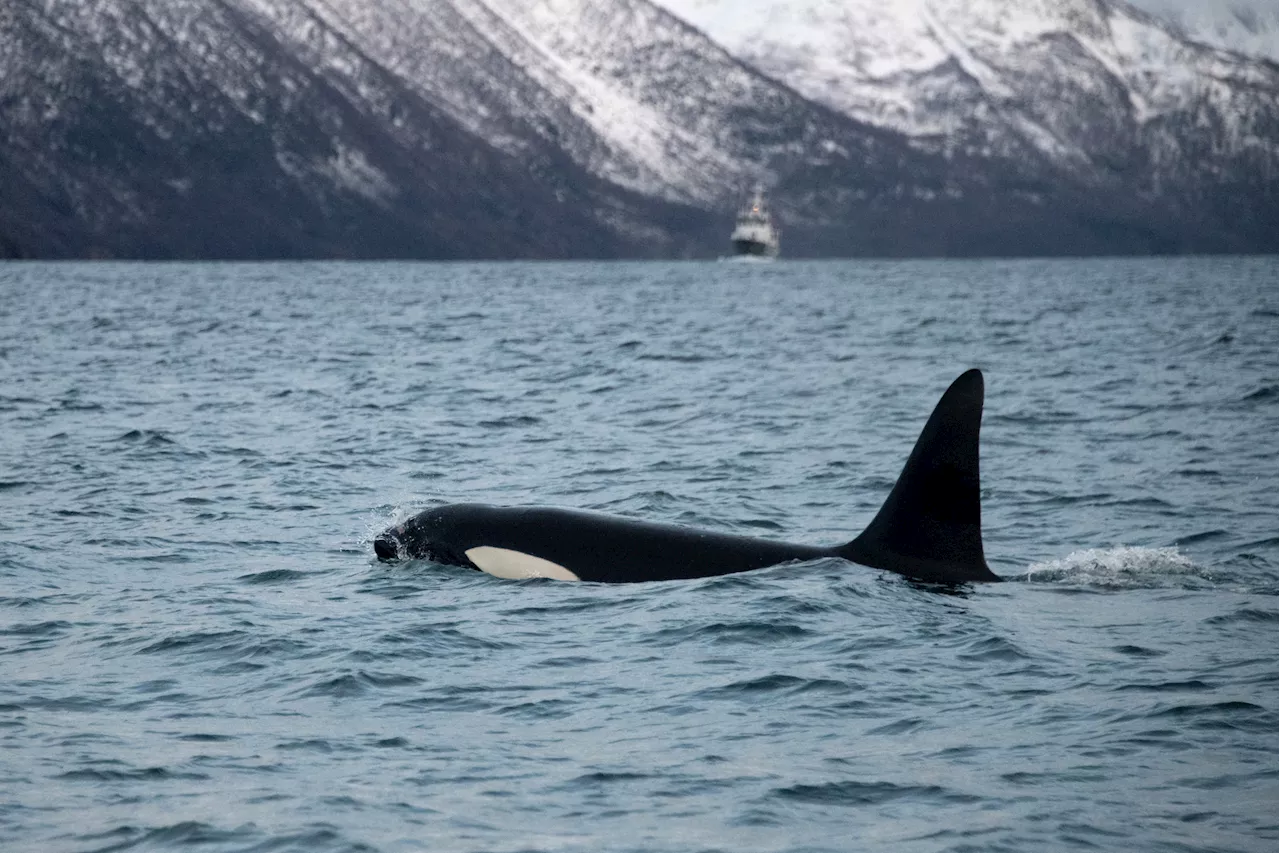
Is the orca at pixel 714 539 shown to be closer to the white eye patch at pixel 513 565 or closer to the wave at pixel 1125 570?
the white eye patch at pixel 513 565

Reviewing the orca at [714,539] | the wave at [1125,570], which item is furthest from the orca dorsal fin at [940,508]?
the wave at [1125,570]

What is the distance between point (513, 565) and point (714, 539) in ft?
5.41

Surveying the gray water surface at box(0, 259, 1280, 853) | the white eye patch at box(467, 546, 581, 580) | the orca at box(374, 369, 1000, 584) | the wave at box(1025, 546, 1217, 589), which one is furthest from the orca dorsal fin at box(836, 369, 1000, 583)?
the white eye patch at box(467, 546, 581, 580)

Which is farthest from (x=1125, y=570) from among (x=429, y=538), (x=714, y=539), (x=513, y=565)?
(x=429, y=538)

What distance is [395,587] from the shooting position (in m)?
13.9

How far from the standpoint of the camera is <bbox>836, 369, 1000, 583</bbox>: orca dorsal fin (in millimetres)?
13031

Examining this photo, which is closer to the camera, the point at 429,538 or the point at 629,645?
the point at 629,645

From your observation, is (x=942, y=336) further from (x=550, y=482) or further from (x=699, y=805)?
(x=699, y=805)

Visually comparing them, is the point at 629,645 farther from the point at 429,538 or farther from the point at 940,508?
the point at 429,538

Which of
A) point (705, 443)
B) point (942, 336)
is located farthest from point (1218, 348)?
point (705, 443)

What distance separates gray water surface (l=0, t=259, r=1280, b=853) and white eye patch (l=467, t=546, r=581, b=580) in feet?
0.59

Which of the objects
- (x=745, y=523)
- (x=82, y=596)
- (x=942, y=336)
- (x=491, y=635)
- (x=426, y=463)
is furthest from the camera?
(x=942, y=336)

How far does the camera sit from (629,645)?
1192 cm

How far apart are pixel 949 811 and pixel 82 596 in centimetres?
775
